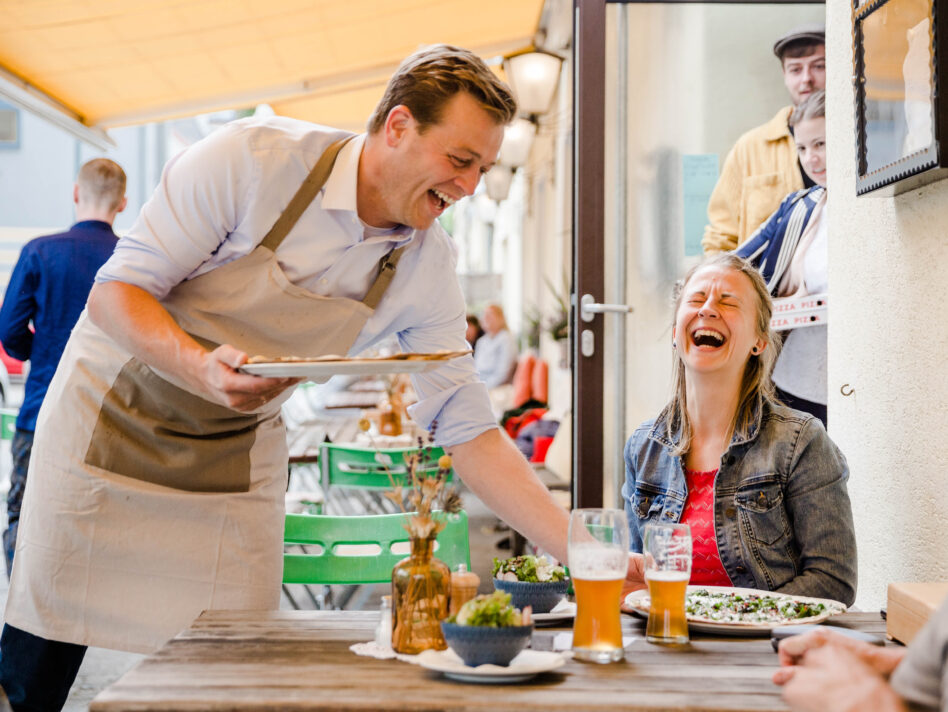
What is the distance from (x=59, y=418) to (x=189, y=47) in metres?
3.99

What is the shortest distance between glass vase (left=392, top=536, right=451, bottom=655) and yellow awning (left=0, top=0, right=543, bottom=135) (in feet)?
12.1

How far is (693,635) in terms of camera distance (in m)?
1.51

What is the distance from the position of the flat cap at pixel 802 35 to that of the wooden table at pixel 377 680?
244 centimetres

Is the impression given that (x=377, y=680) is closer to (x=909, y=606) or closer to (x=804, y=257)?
(x=909, y=606)

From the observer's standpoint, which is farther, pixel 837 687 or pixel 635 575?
pixel 635 575

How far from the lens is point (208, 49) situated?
5445mm

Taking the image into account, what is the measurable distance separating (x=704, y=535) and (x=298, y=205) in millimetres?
1033

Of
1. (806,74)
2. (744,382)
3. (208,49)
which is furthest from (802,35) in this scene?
(208,49)

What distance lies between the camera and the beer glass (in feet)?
4.44

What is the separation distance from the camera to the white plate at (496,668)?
1229 millimetres

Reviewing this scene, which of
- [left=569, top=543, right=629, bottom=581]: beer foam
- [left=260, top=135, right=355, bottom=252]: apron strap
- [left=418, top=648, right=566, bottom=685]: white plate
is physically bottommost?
[left=418, top=648, right=566, bottom=685]: white plate

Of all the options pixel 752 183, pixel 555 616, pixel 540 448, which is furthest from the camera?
pixel 540 448

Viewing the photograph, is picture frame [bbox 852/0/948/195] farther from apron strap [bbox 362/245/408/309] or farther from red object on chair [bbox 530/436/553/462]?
red object on chair [bbox 530/436/553/462]

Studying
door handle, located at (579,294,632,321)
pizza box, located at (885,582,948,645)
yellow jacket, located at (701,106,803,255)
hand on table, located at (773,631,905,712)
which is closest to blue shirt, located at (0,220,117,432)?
door handle, located at (579,294,632,321)
